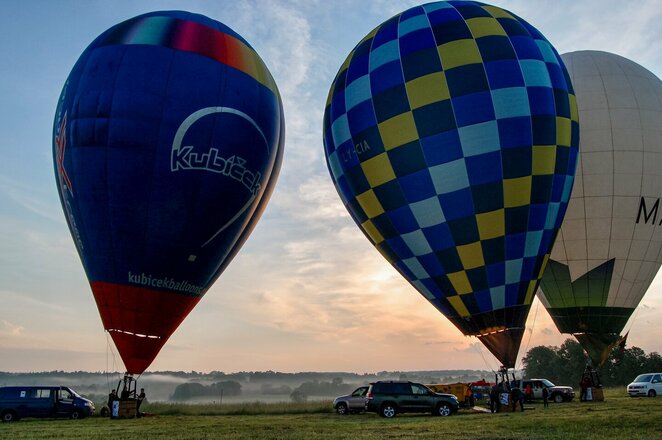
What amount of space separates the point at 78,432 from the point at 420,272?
11872 millimetres

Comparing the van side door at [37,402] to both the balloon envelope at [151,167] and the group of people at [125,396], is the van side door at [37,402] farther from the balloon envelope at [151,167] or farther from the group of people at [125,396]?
the balloon envelope at [151,167]

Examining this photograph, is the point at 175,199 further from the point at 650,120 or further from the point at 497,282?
the point at 650,120

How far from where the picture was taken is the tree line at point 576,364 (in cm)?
6950

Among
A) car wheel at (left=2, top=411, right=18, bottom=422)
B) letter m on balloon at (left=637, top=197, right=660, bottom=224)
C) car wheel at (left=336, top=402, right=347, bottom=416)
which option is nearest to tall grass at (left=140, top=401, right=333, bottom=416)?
car wheel at (left=336, top=402, right=347, bottom=416)

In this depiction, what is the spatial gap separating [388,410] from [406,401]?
762mm

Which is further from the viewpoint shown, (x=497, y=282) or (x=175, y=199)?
(x=175, y=199)

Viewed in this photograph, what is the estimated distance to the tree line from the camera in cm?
6950

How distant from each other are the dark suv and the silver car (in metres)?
3.25

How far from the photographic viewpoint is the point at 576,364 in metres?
77.1

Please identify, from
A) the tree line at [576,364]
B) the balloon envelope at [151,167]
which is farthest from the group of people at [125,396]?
the tree line at [576,364]


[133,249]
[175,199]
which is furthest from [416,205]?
[133,249]

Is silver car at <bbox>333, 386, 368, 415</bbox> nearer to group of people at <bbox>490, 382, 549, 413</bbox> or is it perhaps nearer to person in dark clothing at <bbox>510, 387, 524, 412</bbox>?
group of people at <bbox>490, 382, 549, 413</bbox>

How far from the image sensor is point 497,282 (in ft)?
59.3

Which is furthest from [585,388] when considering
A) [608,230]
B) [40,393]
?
[40,393]
